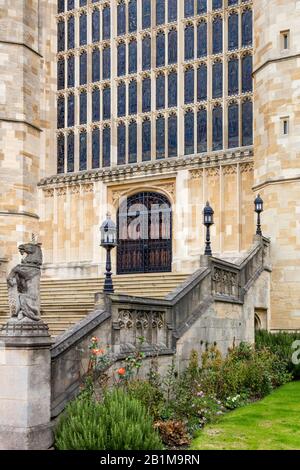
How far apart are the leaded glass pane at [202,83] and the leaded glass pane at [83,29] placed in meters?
5.25

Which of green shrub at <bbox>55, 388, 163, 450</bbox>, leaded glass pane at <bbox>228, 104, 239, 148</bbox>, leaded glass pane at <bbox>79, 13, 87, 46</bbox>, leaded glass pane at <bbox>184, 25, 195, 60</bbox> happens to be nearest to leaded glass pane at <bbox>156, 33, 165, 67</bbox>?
leaded glass pane at <bbox>184, 25, 195, 60</bbox>

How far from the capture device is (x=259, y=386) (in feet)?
48.5

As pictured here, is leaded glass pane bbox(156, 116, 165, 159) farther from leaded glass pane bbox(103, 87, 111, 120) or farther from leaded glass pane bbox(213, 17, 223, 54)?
leaded glass pane bbox(213, 17, 223, 54)

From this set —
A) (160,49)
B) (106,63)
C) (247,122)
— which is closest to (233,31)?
(160,49)

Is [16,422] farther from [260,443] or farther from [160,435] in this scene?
[260,443]

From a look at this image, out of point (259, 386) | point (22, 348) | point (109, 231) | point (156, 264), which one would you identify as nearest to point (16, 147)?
point (156, 264)

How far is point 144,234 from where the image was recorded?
23.7m

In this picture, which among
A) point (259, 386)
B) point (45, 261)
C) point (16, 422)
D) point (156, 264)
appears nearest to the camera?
point (16, 422)

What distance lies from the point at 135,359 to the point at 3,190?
1380 cm

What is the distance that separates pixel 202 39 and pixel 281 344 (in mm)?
11560

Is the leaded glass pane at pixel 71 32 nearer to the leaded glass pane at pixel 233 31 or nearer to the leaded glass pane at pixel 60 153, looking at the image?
the leaded glass pane at pixel 60 153

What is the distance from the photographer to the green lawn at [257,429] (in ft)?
33.6

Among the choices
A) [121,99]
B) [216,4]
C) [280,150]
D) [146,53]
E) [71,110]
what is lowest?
[280,150]

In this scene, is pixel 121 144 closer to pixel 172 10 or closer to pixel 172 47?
pixel 172 47
